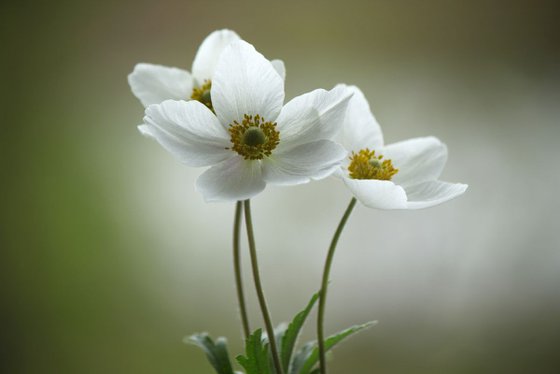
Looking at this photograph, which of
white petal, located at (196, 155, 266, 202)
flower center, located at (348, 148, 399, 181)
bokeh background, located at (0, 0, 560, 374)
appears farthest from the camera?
bokeh background, located at (0, 0, 560, 374)

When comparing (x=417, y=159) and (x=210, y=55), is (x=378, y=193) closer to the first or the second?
(x=417, y=159)

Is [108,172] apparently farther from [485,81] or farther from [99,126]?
[485,81]

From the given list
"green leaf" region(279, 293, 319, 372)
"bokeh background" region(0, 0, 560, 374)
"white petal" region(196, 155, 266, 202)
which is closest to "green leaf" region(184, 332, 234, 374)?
"green leaf" region(279, 293, 319, 372)

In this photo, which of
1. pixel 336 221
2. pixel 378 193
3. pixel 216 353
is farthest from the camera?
pixel 336 221

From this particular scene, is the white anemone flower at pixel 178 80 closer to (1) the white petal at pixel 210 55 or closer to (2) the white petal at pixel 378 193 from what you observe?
(1) the white petal at pixel 210 55

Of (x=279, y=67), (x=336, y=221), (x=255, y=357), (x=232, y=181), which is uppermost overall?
(x=336, y=221)

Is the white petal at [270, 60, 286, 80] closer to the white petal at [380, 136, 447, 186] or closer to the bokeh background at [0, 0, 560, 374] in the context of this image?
the white petal at [380, 136, 447, 186]

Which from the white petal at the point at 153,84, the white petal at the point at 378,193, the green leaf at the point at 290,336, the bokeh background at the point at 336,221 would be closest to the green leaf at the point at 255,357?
the green leaf at the point at 290,336

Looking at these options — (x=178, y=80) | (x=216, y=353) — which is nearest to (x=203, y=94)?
(x=178, y=80)
